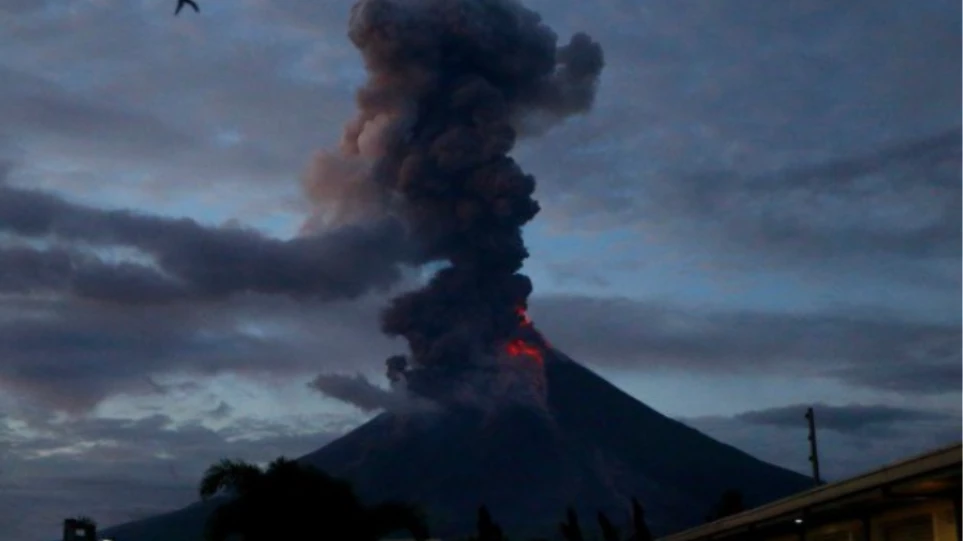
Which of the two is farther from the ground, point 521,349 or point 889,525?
point 521,349

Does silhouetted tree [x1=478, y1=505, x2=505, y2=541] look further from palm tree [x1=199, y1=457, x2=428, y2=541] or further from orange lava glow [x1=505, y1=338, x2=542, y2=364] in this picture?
orange lava glow [x1=505, y1=338, x2=542, y2=364]

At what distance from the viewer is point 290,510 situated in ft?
118

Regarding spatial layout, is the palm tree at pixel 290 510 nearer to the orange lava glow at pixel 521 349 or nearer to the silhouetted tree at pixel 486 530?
the silhouetted tree at pixel 486 530

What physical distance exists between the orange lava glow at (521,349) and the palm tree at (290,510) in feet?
311

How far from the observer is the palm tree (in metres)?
36.0

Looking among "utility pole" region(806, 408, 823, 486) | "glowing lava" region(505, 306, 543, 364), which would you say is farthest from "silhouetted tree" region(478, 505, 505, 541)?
"glowing lava" region(505, 306, 543, 364)

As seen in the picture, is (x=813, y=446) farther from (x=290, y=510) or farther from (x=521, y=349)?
(x=521, y=349)

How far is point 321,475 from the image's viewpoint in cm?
3744

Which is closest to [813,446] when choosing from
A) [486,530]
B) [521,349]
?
[486,530]

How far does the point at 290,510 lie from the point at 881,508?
19361mm

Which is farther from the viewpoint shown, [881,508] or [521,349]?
[521,349]

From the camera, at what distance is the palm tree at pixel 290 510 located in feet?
118

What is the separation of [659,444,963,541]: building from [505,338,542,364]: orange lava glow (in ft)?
357

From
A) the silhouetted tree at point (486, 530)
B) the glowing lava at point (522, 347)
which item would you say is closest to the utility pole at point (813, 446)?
the silhouetted tree at point (486, 530)
